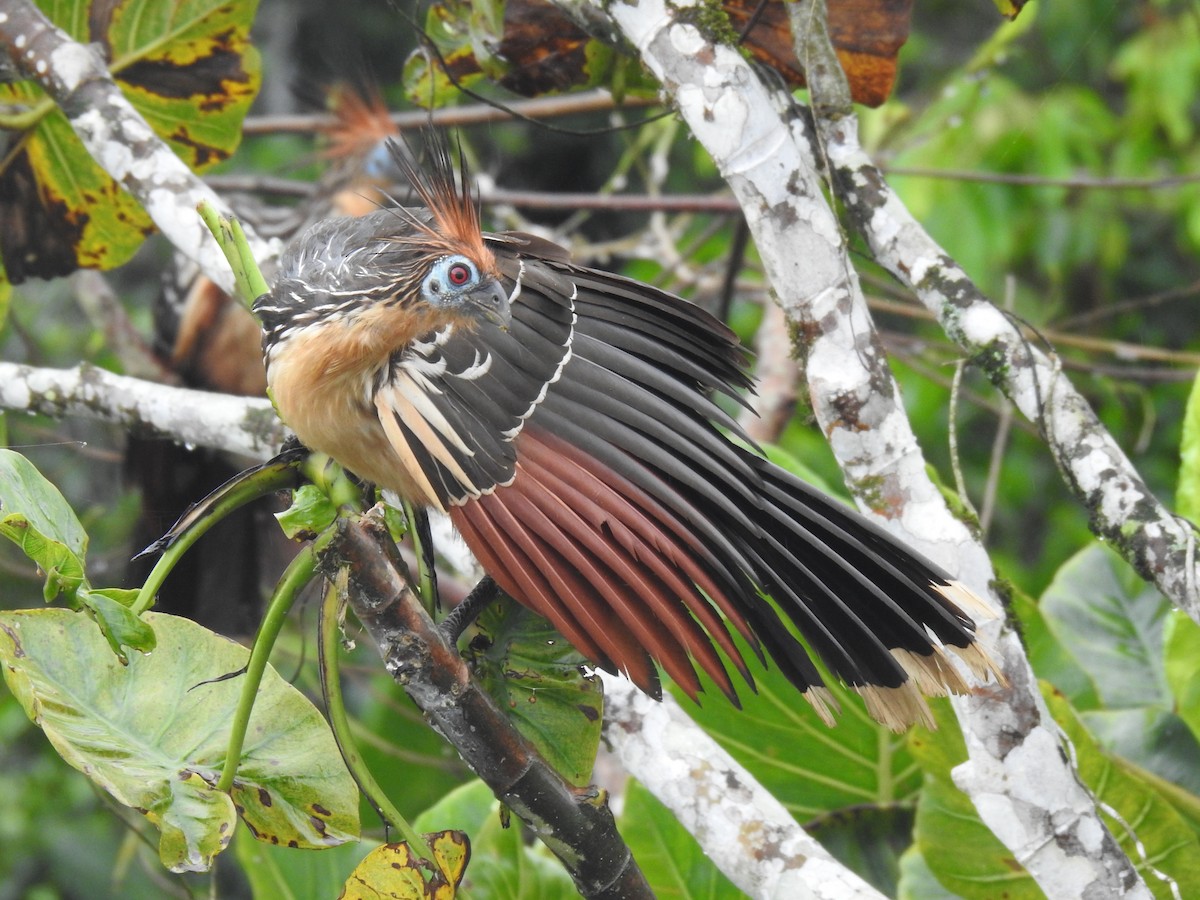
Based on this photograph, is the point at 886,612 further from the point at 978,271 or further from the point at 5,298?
the point at 978,271

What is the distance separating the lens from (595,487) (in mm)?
1016

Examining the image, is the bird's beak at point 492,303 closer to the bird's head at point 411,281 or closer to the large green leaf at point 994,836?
the bird's head at point 411,281

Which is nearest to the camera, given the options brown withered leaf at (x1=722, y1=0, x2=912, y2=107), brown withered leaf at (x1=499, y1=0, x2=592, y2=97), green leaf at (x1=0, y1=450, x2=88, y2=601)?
green leaf at (x1=0, y1=450, x2=88, y2=601)

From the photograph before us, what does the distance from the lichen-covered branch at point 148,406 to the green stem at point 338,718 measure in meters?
0.54

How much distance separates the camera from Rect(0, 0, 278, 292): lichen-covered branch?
56.3 inches

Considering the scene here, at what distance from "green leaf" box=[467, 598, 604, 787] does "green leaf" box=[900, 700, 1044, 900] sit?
0.48 m

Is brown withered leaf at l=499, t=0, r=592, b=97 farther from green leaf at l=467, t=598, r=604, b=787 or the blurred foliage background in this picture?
the blurred foliage background

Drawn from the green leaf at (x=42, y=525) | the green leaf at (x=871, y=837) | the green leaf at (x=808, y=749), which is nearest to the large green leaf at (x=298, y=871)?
the green leaf at (x=808, y=749)

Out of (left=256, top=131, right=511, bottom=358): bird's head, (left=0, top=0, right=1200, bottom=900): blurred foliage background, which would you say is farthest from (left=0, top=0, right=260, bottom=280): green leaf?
(left=256, top=131, right=511, bottom=358): bird's head

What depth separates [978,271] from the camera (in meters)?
3.00

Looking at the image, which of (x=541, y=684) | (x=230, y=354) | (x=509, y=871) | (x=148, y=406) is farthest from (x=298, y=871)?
(x=230, y=354)

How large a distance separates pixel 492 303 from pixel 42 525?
42cm

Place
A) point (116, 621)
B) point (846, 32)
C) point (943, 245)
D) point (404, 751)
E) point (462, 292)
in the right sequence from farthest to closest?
point (943, 245) < point (404, 751) < point (846, 32) < point (462, 292) < point (116, 621)

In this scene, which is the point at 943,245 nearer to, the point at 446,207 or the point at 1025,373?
the point at 1025,373
